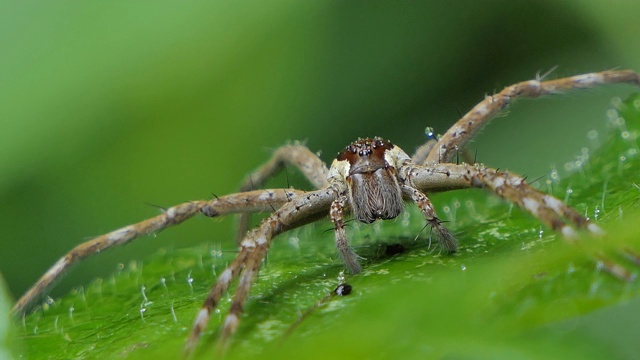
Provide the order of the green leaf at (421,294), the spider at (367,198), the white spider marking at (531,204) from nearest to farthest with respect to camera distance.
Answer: the green leaf at (421,294)
the white spider marking at (531,204)
the spider at (367,198)

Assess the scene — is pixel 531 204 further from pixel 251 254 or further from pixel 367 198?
pixel 251 254

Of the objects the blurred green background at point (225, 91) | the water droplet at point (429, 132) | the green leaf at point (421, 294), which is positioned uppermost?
the blurred green background at point (225, 91)

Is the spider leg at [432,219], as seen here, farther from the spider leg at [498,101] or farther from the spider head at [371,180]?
the spider leg at [498,101]

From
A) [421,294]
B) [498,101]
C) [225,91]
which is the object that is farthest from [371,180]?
[225,91]

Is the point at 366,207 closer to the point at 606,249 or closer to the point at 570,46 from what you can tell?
the point at 606,249

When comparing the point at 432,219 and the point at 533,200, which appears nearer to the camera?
the point at 533,200

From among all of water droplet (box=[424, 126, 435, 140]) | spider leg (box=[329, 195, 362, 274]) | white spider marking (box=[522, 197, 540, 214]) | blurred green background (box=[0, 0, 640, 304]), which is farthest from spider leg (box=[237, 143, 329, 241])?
white spider marking (box=[522, 197, 540, 214])

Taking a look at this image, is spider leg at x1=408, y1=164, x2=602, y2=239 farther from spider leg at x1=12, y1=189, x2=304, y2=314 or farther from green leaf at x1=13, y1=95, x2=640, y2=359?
spider leg at x1=12, y1=189, x2=304, y2=314

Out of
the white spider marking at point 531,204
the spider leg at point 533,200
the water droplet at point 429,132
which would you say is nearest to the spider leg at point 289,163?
the water droplet at point 429,132
